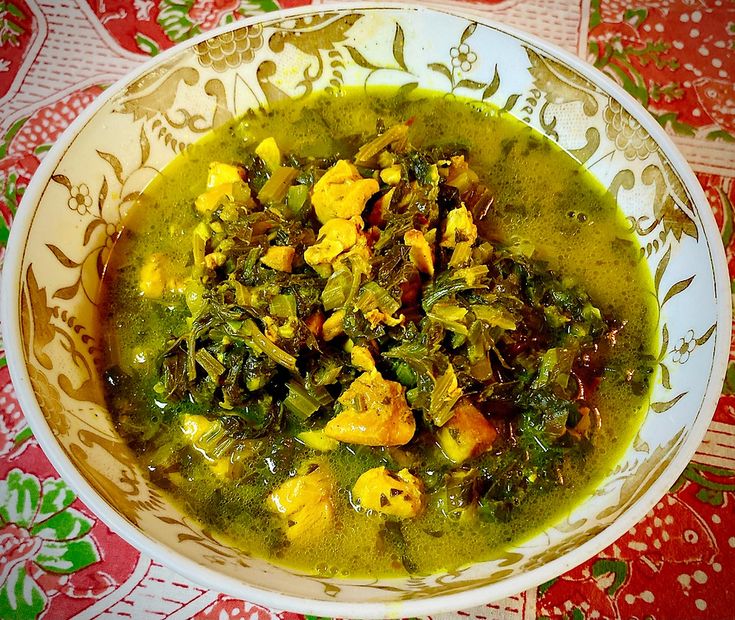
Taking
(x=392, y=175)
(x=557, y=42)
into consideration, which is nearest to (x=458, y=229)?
(x=392, y=175)

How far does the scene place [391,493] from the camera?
2.18 meters

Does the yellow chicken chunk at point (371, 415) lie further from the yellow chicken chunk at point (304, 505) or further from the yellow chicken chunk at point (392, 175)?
the yellow chicken chunk at point (392, 175)

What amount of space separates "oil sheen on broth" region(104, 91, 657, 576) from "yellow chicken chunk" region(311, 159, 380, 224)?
106 mm

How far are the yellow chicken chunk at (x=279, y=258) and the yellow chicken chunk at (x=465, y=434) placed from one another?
31.7 inches

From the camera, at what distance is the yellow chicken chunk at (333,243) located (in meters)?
2.30

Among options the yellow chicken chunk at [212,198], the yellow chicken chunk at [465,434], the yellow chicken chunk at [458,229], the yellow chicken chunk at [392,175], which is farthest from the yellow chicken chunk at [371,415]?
the yellow chicken chunk at [212,198]

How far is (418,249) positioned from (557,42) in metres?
1.68

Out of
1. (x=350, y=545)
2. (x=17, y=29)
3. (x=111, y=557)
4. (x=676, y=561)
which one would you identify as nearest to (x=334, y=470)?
(x=350, y=545)

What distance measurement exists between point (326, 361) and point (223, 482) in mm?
565

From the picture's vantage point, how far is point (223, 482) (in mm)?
2291

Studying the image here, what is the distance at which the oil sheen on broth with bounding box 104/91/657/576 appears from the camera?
86.8 inches

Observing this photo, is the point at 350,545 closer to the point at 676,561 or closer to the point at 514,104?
the point at 676,561

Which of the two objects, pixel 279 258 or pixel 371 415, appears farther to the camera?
pixel 279 258

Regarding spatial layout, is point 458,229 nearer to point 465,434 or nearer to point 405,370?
point 405,370
